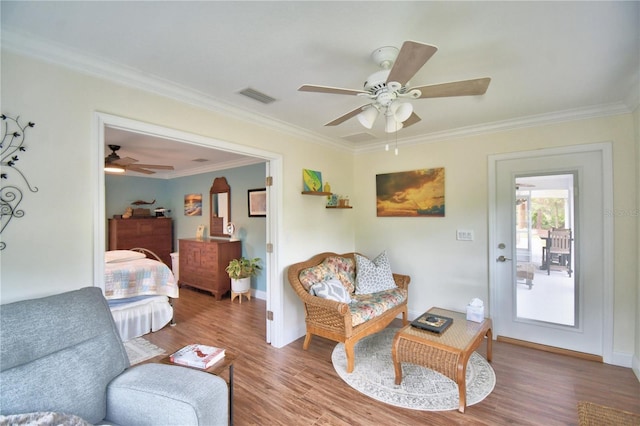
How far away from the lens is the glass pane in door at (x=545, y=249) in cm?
301

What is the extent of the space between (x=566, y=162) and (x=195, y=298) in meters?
5.56

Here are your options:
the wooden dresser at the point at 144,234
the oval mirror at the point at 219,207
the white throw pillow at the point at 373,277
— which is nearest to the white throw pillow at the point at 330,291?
the white throw pillow at the point at 373,277

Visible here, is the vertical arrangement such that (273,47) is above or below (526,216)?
above

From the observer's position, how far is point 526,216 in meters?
3.21

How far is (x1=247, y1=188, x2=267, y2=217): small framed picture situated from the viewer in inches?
199

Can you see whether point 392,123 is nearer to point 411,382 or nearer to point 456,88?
point 456,88

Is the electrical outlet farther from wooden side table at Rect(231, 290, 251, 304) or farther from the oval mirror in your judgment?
the oval mirror

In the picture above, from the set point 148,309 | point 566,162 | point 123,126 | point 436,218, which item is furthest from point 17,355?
point 566,162

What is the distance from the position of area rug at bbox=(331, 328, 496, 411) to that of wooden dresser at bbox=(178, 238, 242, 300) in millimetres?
2780

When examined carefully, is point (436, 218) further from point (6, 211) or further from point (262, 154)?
point (6, 211)

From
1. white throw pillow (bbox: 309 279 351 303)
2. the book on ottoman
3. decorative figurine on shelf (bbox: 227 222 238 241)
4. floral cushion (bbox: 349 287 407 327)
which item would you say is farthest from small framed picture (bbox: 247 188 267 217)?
the book on ottoman

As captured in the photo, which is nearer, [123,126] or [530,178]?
[123,126]

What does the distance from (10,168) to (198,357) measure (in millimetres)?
1497

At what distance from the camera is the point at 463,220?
359 centimetres
